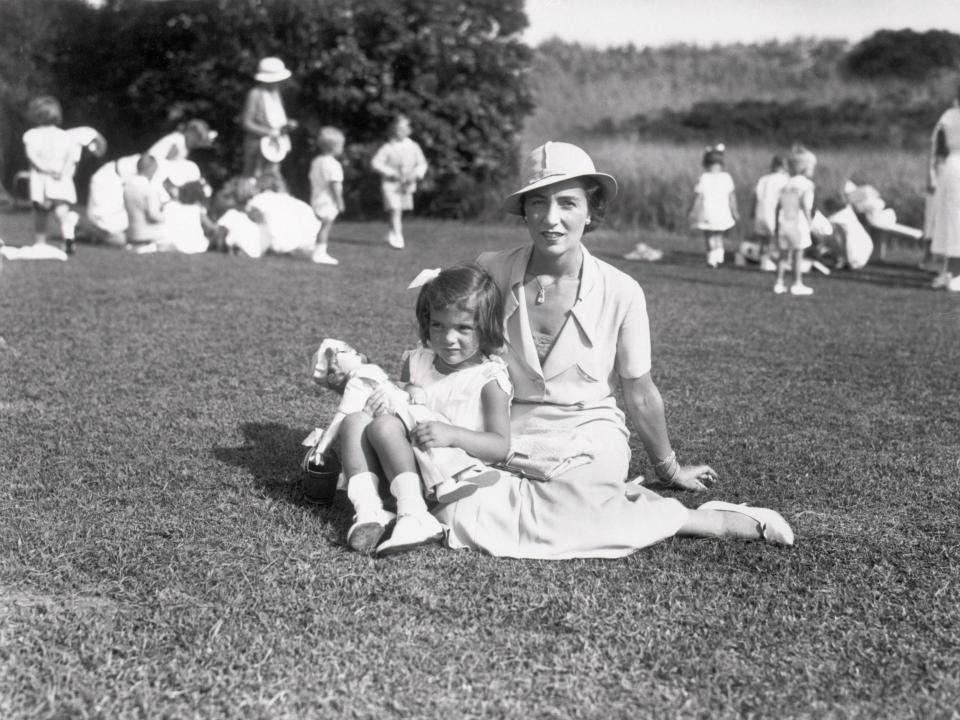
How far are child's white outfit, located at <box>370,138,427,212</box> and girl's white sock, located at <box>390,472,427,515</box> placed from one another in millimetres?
11834

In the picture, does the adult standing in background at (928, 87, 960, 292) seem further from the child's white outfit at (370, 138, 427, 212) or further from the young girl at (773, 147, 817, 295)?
the child's white outfit at (370, 138, 427, 212)

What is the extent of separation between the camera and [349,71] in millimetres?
20453

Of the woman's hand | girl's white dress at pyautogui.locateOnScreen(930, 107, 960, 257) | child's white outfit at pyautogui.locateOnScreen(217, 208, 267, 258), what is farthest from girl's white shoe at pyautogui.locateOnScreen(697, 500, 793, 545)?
child's white outfit at pyautogui.locateOnScreen(217, 208, 267, 258)

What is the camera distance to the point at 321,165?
14344 mm

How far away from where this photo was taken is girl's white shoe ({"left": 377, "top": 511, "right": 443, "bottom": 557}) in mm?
3838

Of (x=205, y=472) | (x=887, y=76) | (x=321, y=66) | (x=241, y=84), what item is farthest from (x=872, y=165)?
(x=205, y=472)

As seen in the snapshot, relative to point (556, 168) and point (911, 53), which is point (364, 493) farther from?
point (911, 53)

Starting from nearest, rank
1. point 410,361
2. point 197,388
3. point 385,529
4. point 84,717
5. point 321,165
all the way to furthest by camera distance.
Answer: point 84,717
point 385,529
point 410,361
point 197,388
point 321,165

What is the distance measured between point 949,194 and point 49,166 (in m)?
9.66

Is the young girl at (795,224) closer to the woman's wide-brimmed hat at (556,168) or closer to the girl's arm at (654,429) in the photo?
the girl's arm at (654,429)

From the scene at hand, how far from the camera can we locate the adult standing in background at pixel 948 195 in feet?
40.6

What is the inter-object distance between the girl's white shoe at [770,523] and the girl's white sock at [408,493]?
1.01 meters

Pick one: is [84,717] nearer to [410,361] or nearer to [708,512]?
[410,361]

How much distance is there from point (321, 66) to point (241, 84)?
5.12 ft
